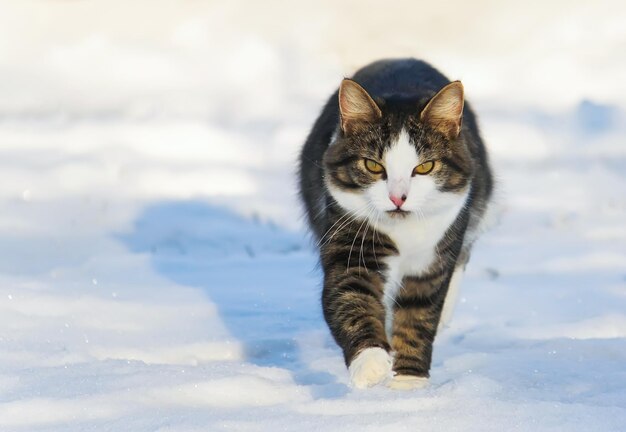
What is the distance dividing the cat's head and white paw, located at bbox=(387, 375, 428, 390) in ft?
1.81

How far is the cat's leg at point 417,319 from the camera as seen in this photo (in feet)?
12.0

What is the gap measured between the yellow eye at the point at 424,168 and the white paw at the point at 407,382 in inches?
27.9

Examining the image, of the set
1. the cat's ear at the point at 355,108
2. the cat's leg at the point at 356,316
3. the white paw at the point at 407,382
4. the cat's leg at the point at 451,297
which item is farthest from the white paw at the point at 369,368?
the cat's leg at the point at 451,297

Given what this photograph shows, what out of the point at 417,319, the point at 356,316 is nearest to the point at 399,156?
the point at 356,316

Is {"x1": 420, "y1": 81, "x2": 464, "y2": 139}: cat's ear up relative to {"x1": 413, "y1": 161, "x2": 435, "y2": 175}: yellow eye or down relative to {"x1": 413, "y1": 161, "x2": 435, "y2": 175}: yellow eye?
up

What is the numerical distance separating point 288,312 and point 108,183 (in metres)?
3.65

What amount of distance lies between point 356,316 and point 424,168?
1.82ft

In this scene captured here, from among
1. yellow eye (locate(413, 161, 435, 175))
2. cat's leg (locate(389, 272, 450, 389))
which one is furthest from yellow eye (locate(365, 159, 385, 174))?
cat's leg (locate(389, 272, 450, 389))

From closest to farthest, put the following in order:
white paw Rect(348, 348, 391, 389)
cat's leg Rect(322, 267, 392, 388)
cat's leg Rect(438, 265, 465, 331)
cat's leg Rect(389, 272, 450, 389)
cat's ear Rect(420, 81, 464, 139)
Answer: white paw Rect(348, 348, 391, 389) → cat's leg Rect(322, 267, 392, 388) → cat's ear Rect(420, 81, 464, 139) → cat's leg Rect(389, 272, 450, 389) → cat's leg Rect(438, 265, 465, 331)

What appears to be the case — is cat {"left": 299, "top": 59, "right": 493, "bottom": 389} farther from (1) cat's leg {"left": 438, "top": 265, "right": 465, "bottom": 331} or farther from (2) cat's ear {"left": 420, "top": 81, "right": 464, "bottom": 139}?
(1) cat's leg {"left": 438, "top": 265, "right": 465, "bottom": 331}

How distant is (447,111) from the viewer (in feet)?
11.5

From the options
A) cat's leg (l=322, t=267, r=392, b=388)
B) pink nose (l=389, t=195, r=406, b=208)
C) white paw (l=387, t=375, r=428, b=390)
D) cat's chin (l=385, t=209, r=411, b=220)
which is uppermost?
pink nose (l=389, t=195, r=406, b=208)

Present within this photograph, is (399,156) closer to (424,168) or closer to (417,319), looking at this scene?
(424,168)

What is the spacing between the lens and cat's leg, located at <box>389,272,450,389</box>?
3.65m
